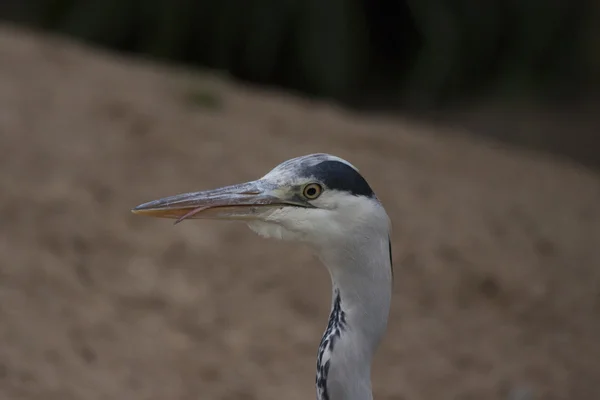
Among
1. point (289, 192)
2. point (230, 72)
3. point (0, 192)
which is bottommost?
point (230, 72)

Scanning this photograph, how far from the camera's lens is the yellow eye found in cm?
214

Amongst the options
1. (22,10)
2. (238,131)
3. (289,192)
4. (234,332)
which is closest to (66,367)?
(234,332)

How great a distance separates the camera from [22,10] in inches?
342

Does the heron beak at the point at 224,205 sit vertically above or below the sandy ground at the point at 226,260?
above

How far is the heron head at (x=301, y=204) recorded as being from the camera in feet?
7.00

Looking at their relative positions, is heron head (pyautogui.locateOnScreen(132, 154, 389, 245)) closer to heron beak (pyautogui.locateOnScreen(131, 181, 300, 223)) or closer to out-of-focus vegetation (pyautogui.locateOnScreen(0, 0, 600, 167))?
heron beak (pyautogui.locateOnScreen(131, 181, 300, 223))

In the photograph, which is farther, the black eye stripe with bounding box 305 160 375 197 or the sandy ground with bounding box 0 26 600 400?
the sandy ground with bounding box 0 26 600 400

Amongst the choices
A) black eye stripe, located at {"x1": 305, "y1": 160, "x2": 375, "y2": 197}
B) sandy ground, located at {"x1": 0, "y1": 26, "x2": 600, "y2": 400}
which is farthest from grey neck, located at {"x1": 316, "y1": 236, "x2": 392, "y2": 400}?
sandy ground, located at {"x1": 0, "y1": 26, "x2": 600, "y2": 400}

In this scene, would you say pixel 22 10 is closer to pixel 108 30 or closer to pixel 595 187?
pixel 108 30

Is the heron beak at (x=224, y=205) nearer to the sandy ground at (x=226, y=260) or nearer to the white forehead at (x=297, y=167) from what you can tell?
the white forehead at (x=297, y=167)

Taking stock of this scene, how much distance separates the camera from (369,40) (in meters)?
8.52

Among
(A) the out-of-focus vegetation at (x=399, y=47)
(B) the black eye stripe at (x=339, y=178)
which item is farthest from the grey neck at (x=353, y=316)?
(A) the out-of-focus vegetation at (x=399, y=47)

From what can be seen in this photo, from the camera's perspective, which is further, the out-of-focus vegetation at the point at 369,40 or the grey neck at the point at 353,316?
the out-of-focus vegetation at the point at 369,40

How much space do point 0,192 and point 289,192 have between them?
2.67m
